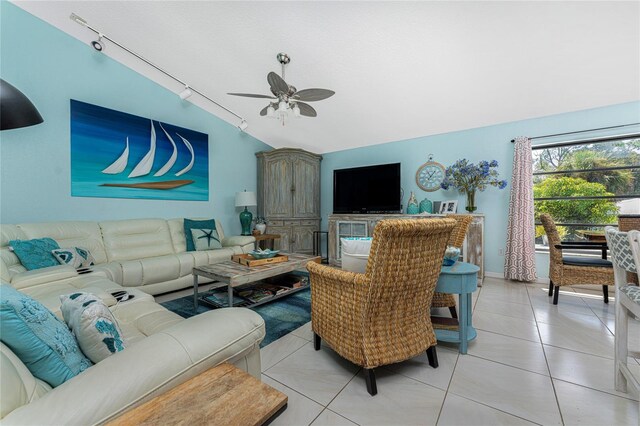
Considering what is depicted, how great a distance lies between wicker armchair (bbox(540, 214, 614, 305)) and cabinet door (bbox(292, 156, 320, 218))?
3.49m

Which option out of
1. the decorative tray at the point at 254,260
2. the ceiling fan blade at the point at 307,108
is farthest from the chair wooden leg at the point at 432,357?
the ceiling fan blade at the point at 307,108

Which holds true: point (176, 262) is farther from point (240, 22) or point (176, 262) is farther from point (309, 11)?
point (309, 11)

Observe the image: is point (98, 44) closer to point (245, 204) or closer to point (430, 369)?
point (245, 204)

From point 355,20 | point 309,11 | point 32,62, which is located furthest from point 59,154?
point 355,20

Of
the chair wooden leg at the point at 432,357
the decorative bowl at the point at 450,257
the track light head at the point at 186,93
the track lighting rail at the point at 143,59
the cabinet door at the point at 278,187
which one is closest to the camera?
the chair wooden leg at the point at 432,357

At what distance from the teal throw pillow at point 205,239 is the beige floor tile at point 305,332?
1987 mm

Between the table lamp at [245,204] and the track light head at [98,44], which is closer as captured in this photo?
the track light head at [98,44]

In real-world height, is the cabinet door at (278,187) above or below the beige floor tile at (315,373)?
above

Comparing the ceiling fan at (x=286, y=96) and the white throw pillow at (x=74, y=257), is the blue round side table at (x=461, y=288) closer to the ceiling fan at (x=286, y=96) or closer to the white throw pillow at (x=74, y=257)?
the ceiling fan at (x=286, y=96)

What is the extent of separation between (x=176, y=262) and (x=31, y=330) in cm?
237

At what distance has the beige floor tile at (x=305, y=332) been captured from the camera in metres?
2.01

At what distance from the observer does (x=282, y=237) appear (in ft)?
15.6

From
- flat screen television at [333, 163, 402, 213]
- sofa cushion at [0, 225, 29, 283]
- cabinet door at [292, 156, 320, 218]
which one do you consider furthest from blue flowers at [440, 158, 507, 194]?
sofa cushion at [0, 225, 29, 283]

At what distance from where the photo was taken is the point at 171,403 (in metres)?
0.66
